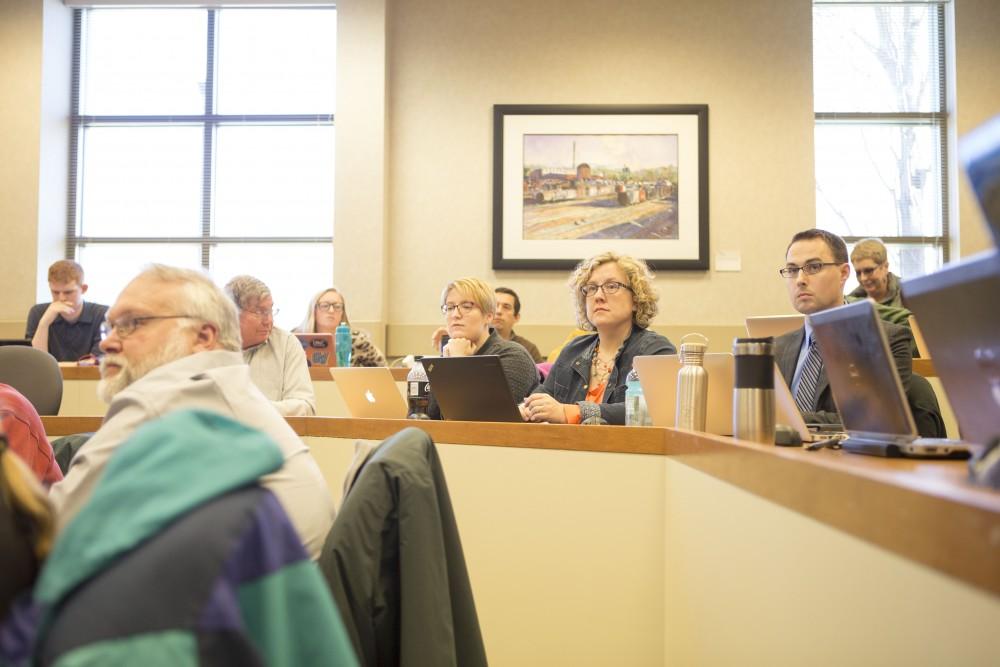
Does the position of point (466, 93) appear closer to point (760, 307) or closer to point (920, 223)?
point (760, 307)

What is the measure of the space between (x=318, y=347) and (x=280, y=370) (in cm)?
94

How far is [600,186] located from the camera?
5777 mm

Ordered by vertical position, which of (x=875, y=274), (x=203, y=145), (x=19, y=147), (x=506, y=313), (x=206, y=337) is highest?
(x=203, y=145)

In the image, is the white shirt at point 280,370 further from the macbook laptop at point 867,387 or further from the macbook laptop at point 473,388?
the macbook laptop at point 867,387

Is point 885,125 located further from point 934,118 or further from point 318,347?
point 318,347

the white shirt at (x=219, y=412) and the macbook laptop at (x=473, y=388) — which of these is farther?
the macbook laptop at (x=473, y=388)

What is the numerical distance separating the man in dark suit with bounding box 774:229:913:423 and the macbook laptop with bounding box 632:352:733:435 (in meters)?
0.57

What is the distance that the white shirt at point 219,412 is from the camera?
142 cm

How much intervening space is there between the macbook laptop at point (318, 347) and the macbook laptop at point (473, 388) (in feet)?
6.36

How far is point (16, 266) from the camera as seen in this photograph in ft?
19.5

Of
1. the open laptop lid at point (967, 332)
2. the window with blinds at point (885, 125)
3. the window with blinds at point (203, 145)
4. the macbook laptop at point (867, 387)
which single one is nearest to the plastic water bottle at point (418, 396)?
the macbook laptop at point (867, 387)

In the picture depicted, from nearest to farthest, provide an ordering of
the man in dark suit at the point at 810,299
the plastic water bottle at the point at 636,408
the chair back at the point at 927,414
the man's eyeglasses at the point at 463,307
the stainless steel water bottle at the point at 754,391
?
the stainless steel water bottle at the point at 754,391 → the chair back at the point at 927,414 → the plastic water bottle at the point at 636,408 → the man in dark suit at the point at 810,299 → the man's eyeglasses at the point at 463,307

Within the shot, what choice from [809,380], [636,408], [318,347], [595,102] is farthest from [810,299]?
[595,102]

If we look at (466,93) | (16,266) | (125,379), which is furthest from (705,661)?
(16,266)
